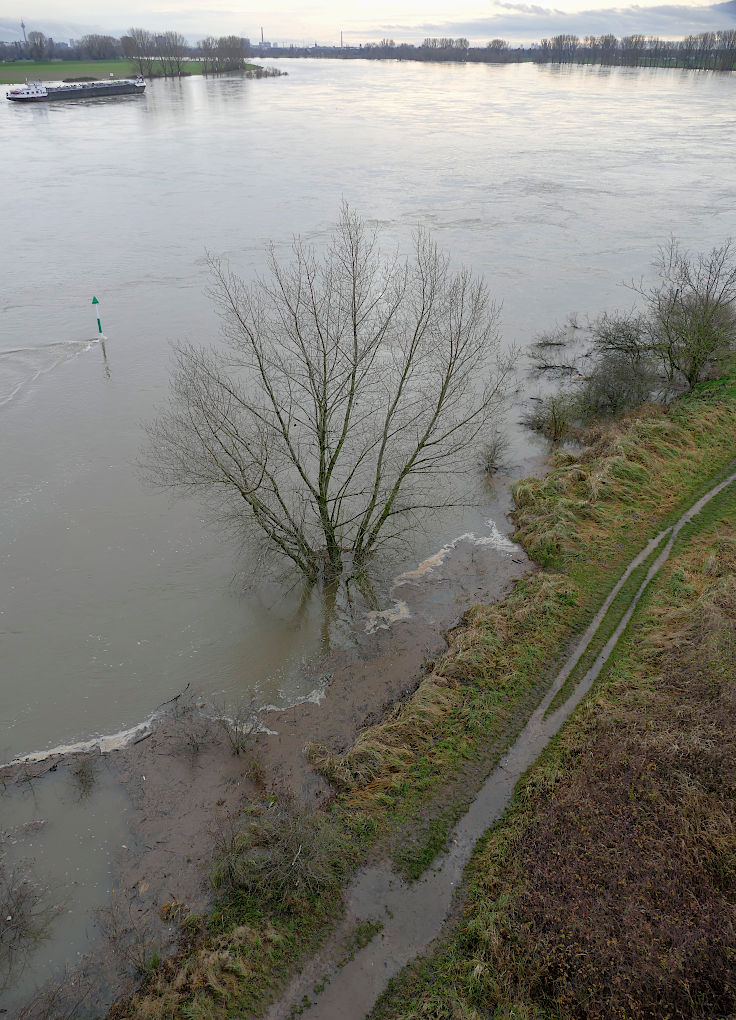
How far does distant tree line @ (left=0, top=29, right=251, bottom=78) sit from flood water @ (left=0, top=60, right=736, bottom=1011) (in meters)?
41.7

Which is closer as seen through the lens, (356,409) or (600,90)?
(356,409)

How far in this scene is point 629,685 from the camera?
12.0 meters

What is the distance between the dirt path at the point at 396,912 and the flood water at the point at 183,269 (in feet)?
12.7

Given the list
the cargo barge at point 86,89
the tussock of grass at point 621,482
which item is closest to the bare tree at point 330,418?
the tussock of grass at point 621,482

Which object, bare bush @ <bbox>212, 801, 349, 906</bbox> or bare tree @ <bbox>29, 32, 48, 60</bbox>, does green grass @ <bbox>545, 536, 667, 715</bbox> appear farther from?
bare tree @ <bbox>29, 32, 48, 60</bbox>

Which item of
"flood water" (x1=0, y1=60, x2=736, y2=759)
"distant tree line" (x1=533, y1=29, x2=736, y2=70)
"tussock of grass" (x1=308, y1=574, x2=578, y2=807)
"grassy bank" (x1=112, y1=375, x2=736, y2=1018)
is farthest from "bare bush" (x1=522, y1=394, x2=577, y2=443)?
"distant tree line" (x1=533, y1=29, x2=736, y2=70)

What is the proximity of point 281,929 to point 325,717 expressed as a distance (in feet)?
13.1

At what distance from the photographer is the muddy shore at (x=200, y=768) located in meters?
8.88

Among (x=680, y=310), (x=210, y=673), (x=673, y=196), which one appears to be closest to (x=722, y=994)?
(x=210, y=673)

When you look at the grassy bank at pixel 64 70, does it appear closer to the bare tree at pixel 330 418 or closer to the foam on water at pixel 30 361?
the foam on water at pixel 30 361

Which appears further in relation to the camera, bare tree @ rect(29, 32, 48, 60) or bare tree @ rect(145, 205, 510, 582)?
bare tree @ rect(29, 32, 48, 60)

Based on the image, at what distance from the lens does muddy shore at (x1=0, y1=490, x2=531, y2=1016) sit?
8875mm

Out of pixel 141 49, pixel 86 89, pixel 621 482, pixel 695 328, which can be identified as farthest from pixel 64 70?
pixel 621 482

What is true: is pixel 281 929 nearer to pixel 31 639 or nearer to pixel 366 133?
pixel 31 639
